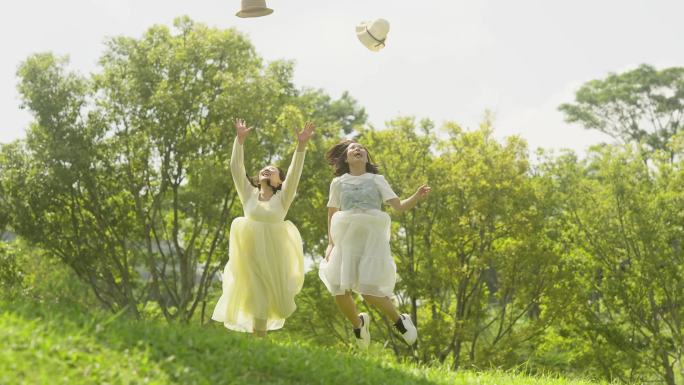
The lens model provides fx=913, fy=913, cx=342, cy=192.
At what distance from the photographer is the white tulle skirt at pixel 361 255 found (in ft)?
30.5

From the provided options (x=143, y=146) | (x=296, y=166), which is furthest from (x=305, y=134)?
(x=143, y=146)

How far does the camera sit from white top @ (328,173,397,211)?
9445 mm

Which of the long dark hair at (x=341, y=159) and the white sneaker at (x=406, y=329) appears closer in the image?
the white sneaker at (x=406, y=329)

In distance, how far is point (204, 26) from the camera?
27.7 metres

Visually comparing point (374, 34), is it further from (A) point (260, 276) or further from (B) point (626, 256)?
(B) point (626, 256)

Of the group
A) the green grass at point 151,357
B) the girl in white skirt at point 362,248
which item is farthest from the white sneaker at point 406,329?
the green grass at point 151,357

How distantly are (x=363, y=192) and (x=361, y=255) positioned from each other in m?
0.65

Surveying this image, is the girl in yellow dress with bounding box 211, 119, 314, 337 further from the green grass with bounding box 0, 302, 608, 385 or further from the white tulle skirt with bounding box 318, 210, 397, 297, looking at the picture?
the green grass with bounding box 0, 302, 608, 385

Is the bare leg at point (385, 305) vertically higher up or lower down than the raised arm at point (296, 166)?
lower down

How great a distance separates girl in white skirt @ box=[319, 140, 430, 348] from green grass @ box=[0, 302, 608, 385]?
1.26 metres

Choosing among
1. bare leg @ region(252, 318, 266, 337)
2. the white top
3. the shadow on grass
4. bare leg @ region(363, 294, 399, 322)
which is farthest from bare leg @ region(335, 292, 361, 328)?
the shadow on grass

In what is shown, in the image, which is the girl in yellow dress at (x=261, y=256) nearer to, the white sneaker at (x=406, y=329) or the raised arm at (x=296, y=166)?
the raised arm at (x=296, y=166)

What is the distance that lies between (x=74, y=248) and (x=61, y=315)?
21613mm

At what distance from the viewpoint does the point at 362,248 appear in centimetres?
944
